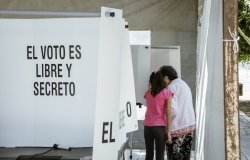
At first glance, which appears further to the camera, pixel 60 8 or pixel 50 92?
pixel 60 8

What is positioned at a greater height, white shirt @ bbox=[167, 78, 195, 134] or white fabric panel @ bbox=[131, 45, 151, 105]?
white fabric panel @ bbox=[131, 45, 151, 105]

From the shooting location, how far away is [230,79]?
233 cm

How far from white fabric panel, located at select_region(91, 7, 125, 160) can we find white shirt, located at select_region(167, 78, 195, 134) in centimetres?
222

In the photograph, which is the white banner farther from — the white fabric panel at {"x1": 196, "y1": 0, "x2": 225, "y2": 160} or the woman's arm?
the white fabric panel at {"x1": 196, "y1": 0, "x2": 225, "y2": 160}

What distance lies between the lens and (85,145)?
4383 millimetres

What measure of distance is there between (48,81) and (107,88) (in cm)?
127

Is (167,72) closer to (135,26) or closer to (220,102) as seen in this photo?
(135,26)

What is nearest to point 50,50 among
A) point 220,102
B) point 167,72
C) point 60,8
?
point 167,72

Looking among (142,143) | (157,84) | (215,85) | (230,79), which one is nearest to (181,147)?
(157,84)

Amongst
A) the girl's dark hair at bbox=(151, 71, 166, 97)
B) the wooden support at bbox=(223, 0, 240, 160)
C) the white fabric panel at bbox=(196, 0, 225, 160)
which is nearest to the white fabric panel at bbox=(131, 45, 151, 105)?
the girl's dark hair at bbox=(151, 71, 166, 97)

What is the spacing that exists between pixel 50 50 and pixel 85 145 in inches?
38.2

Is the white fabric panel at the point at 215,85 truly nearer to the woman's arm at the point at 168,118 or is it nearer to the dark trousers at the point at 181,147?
the woman's arm at the point at 168,118

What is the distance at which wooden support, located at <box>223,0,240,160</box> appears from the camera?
232 centimetres

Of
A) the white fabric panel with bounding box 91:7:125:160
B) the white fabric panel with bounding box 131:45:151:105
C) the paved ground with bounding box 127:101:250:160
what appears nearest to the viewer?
the white fabric panel with bounding box 91:7:125:160
